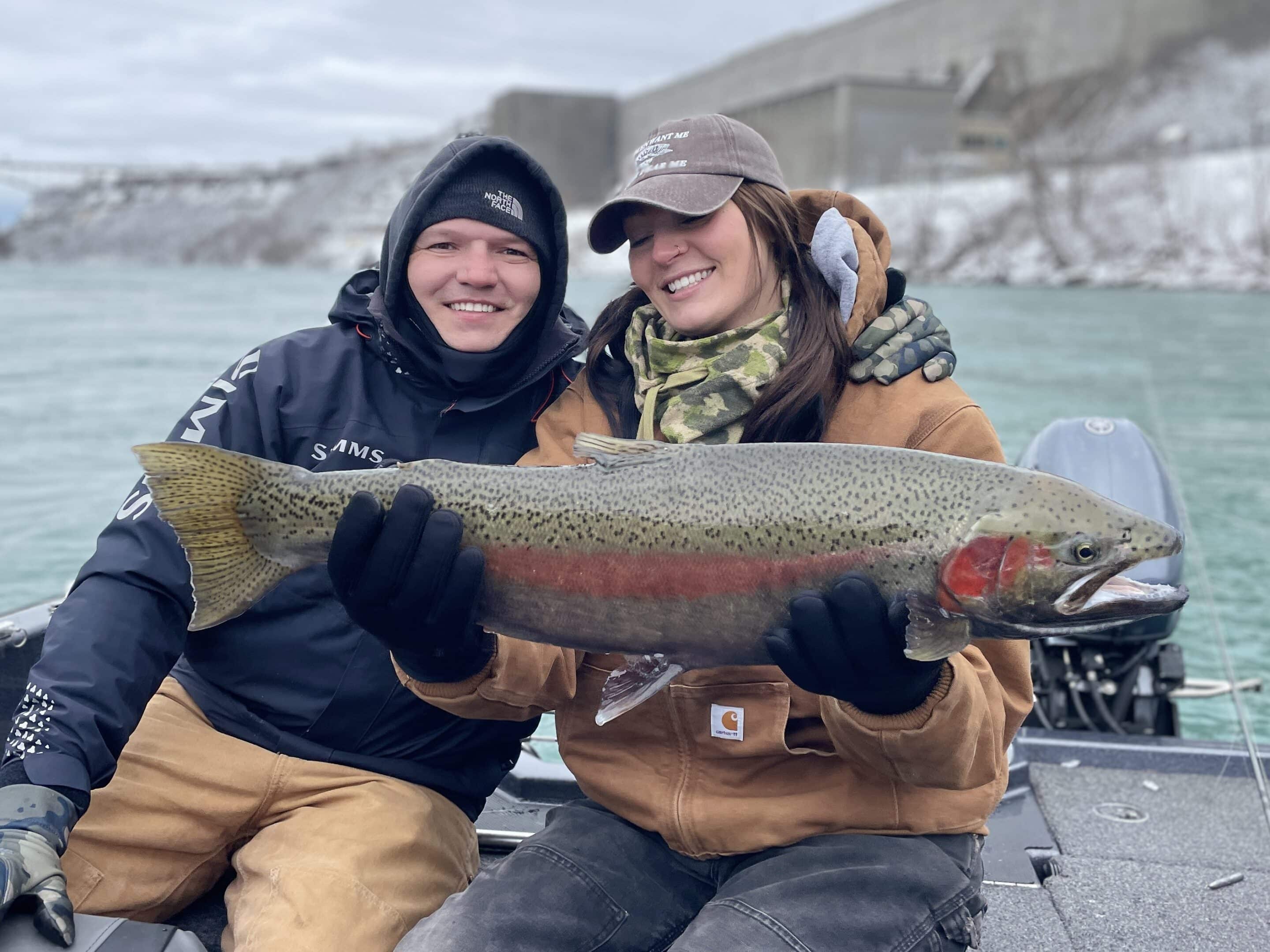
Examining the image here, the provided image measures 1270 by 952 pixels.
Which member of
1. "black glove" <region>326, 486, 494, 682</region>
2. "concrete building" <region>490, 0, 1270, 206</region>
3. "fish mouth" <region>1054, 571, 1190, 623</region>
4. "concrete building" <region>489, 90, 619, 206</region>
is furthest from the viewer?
"concrete building" <region>489, 90, 619, 206</region>

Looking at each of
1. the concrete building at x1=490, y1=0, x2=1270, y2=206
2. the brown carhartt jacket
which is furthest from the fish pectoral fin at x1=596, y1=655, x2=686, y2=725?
the concrete building at x1=490, y1=0, x2=1270, y2=206

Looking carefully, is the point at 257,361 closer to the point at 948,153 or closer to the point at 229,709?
the point at 229,709

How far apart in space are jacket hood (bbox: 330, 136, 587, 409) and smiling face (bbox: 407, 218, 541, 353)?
0.05m

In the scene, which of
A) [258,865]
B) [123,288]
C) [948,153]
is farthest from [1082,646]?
[948,153]

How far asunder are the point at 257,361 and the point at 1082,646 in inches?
114

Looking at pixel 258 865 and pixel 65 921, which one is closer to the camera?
pixel 65 921

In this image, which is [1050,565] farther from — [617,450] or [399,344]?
[399,344]

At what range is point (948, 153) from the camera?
6072cm

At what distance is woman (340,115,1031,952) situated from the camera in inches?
83.4

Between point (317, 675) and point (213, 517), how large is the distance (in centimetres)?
60

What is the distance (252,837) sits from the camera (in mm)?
2830

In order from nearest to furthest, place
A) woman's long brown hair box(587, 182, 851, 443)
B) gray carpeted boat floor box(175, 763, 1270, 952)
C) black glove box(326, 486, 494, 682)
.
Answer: black glove box(326, 486, 494, 682), woman's long brown hair box(587, 182, 851, 443), gray carpeted boat floor box(175, 763, 1270, 952)

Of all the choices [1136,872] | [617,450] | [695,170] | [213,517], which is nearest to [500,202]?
[695,170]

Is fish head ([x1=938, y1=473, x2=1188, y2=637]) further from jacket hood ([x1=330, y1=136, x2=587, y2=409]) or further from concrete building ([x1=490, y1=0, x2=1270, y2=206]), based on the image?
concrete building ([x1=490, y1=0, x2=1270, y2=206])
